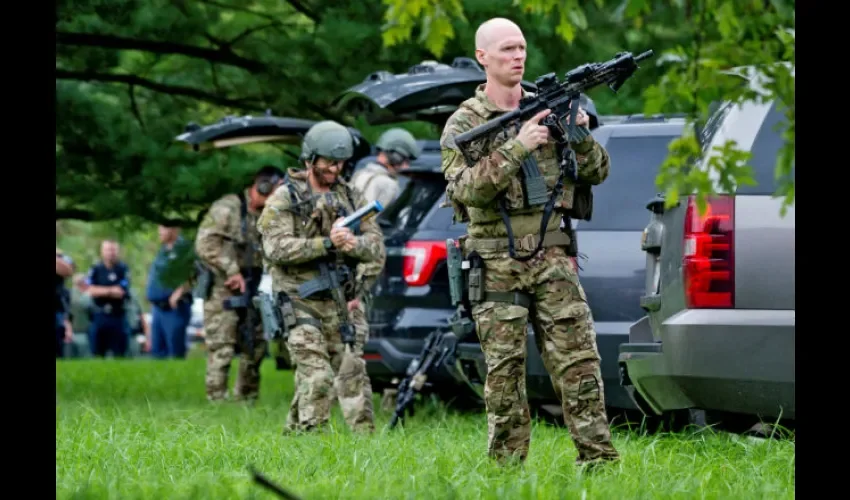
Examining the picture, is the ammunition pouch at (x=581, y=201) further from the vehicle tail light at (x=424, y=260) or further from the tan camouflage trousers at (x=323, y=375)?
the vehicle tail light at (x=424, y=260)

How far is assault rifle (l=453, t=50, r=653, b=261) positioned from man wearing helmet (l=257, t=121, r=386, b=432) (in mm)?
2948

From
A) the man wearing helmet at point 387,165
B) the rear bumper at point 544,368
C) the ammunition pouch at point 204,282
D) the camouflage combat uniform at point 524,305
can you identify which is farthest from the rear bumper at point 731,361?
the ammunition pouch at point 204,282

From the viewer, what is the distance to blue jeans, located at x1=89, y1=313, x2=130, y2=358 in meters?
24.0

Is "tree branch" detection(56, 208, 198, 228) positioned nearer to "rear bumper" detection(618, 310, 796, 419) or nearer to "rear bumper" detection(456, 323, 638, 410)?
"rear bumper" detection(456, 323, 638, 410)

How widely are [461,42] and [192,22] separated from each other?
2490 mm

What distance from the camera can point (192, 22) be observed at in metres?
13.9

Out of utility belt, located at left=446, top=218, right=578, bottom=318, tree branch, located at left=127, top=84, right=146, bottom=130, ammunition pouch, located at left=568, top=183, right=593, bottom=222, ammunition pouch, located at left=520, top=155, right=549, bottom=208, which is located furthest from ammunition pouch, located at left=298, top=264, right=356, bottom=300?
tree branch, located at left=127, top=84, right=146, bottom=130

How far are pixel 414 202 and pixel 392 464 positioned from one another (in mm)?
4535

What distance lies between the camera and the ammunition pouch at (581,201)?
6.66m

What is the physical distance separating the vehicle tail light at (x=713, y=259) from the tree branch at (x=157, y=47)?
7948 mm
